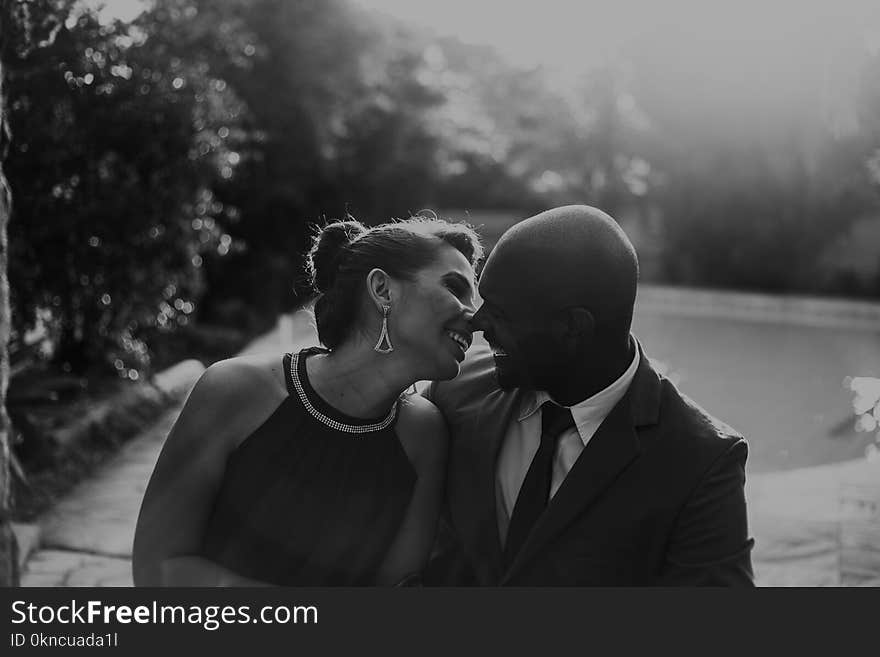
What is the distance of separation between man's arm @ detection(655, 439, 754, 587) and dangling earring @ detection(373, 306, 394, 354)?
2.53 feet

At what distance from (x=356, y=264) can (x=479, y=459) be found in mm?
549

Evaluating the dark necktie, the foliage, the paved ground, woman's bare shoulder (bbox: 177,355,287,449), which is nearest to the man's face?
the dark necktie

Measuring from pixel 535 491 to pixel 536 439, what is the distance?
0.44 ft

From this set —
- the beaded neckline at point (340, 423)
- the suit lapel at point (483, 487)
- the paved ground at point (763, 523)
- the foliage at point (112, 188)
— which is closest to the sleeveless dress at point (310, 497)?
the beaded neckline at point (340, 423)

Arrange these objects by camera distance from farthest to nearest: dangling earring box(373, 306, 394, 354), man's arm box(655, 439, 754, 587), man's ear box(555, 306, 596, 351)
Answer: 1. dangling earring box(373, 306, 394, 354)
2. man's ear box(555, 306, 596, 351)
3. man's arm box(655, 439, 754, 587)

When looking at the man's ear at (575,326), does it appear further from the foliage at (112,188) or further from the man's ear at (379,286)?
the foliage at (112,188)

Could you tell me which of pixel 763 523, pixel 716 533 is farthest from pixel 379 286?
pixel 763 523

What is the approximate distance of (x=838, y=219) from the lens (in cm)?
1647

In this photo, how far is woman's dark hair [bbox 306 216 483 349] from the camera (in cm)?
246

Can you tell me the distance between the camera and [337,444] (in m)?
2.49

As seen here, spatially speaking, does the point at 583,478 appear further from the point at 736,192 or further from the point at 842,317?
the point at 736,192

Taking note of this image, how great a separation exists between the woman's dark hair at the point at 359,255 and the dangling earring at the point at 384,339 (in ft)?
0.29

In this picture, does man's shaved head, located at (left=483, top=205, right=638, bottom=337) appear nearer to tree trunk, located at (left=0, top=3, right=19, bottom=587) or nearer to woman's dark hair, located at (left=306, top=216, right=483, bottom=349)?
woman's dark hair, located at (left=306, top=216, right=483, bottom=349)

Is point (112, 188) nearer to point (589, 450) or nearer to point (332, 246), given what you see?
point (332, 246)
